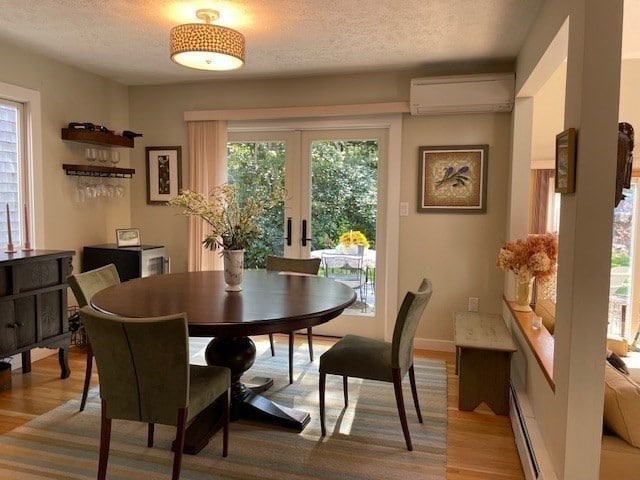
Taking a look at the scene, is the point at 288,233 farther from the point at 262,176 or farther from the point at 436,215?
the point at 436,215

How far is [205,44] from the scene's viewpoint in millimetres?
2549

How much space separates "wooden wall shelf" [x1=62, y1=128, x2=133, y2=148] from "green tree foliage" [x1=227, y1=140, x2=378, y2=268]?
1.00 metres

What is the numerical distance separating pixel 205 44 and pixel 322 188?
2.12m

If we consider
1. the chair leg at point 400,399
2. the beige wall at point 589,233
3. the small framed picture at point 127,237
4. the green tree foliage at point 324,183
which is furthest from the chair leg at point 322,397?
the small framed picture at point 127,237

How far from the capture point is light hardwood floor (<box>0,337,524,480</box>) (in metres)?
2.39

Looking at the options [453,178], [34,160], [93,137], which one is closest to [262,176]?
[93,137]

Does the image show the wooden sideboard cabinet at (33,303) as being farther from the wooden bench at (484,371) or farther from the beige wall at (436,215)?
the wooden bench at (484,371)

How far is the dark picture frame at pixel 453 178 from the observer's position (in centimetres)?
404

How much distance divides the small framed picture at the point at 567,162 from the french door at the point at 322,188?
2.31 m

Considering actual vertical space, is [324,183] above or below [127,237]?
above

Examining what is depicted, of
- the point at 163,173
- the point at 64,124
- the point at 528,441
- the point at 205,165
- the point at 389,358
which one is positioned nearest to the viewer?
the point at 528,441

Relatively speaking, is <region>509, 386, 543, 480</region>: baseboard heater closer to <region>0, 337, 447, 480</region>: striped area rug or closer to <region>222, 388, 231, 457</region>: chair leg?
→ <region>0, 337, 447, 480</region>: striped area rug

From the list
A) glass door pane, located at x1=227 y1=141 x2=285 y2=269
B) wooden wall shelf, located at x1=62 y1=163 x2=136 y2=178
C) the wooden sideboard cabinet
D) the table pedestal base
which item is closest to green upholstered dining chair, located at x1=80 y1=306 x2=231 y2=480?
the table pedestal base

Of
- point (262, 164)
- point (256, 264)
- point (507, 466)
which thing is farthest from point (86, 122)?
point (507, 466)
